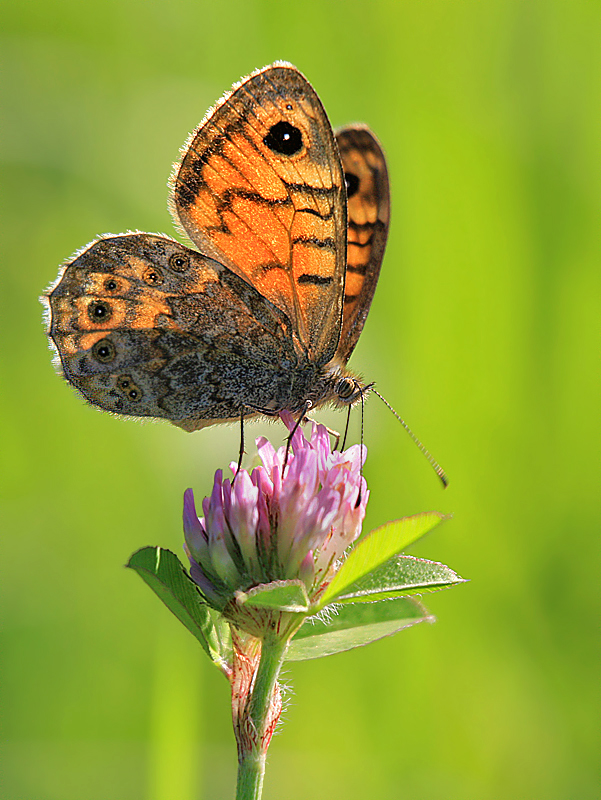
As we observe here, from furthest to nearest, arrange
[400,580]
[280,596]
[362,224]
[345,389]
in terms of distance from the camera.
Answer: [362,224] → [345,389] → [400,580] → [280,596]

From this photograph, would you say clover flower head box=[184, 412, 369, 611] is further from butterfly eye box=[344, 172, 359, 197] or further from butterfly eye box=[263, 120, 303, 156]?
butterfly eye box=[344, 172, 359, 197]

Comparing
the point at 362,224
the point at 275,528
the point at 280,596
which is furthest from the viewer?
the point at 362,224

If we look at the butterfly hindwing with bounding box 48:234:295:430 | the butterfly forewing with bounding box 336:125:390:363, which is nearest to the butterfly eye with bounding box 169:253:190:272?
the butterfly hindwing with bounding box 48:234:295:430

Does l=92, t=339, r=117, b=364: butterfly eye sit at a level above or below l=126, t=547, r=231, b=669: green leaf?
above

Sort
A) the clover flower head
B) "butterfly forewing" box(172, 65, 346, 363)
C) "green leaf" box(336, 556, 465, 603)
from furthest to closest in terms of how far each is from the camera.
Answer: "butterfly forewing" box(172, 65, 346, 363) → the clover flower head → "green leaf" box(336, 556, 465, 603)

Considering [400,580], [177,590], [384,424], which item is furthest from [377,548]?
[384,424]

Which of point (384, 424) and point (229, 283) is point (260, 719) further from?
point (384, 424)

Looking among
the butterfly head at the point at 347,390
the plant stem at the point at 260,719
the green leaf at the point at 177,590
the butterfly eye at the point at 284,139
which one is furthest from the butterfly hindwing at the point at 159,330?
the plant stem at the point at 260,719

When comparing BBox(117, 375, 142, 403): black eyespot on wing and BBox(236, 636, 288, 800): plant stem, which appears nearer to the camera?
BBox(236, 636, 288, 800): plant stem
